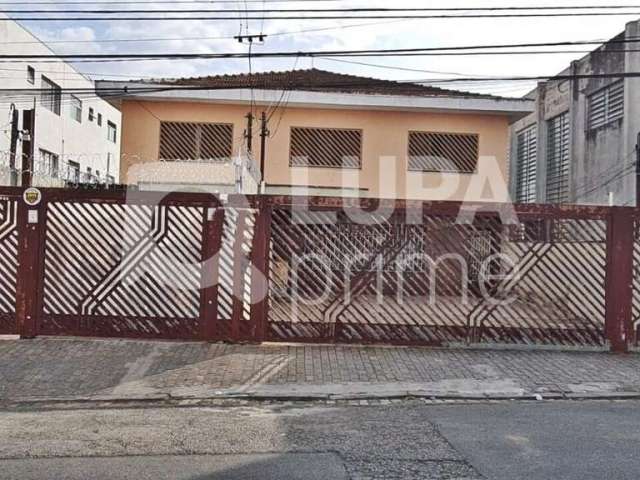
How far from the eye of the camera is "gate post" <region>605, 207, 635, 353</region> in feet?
28.1

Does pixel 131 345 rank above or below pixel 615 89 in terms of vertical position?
below

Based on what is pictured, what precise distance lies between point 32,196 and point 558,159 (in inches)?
722

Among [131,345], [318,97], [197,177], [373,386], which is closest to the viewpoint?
[373,386]

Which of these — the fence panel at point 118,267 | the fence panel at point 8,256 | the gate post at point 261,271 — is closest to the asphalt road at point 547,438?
the gate post at point 261,271

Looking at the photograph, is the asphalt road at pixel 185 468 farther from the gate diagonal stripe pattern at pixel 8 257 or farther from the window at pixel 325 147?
the window at pixel 325 147

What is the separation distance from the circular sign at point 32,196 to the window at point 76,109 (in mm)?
19849

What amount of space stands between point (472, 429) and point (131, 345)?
4.92 meters

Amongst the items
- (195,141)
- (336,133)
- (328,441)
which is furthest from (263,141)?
(328,441)

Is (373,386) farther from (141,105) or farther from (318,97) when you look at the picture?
(141,105)

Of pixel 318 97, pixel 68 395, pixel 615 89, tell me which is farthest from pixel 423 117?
pixel 68 395

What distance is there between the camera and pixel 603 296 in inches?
342

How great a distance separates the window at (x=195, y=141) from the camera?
1795 cm

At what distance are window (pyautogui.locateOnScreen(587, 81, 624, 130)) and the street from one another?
13.6 meters

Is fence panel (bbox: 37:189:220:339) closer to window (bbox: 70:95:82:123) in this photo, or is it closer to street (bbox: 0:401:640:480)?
street (bbox: 0:401:640:480)
